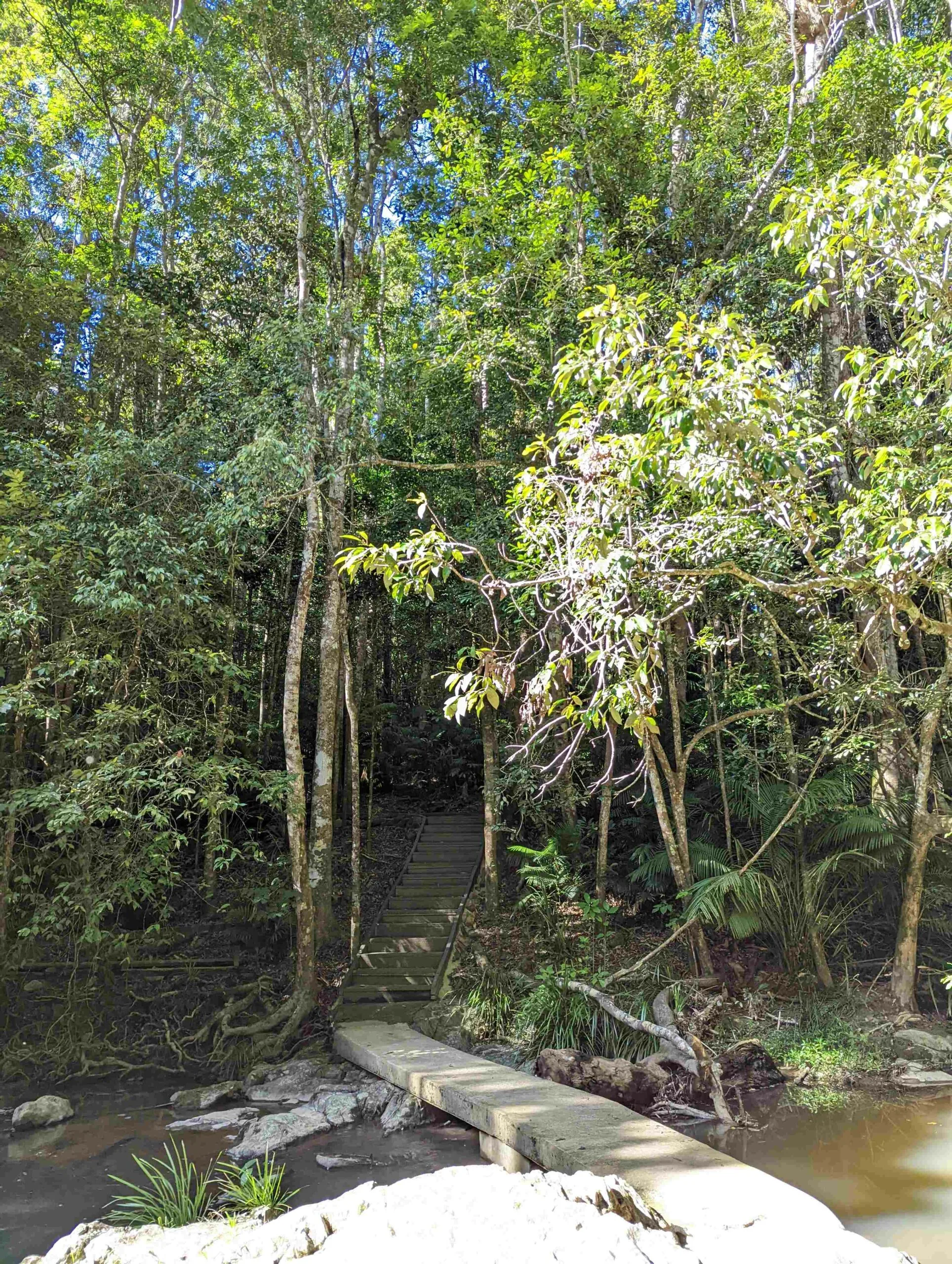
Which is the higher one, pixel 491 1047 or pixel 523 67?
pixel 523 67

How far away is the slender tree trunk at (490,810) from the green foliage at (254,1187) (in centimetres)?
459

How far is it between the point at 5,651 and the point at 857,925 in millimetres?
9012

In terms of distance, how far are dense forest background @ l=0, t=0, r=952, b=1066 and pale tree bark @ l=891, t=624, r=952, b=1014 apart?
71 mm

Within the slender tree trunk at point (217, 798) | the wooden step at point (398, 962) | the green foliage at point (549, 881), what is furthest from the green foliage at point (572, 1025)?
the slender tree trunk at point (217, 798)

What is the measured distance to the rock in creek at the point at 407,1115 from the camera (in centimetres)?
605

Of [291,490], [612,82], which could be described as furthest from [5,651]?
[612,82]

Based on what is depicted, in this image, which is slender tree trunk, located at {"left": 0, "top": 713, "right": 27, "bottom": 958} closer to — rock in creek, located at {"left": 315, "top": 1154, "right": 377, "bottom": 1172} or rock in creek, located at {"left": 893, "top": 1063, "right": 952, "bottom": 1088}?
rock in creek, located at {"left": 315, "top": 1154, "right": 377, "bottom": 1172}

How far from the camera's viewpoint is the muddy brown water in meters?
4.66

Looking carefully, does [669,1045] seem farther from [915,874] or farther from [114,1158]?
[114,1158]

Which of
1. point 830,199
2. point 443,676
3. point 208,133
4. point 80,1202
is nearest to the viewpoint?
point 830,199

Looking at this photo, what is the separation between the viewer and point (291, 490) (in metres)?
8.17

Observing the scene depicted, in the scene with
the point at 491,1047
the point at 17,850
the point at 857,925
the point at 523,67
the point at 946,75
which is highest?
the point at 523,67

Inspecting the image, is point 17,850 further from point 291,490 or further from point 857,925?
point 857,925

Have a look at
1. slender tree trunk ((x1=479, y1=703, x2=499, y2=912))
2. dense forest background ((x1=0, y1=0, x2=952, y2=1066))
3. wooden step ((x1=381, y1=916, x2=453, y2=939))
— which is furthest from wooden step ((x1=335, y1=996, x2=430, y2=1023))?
slender tree trunk ((x1=479, y1=703, x2=499, y2=912))
